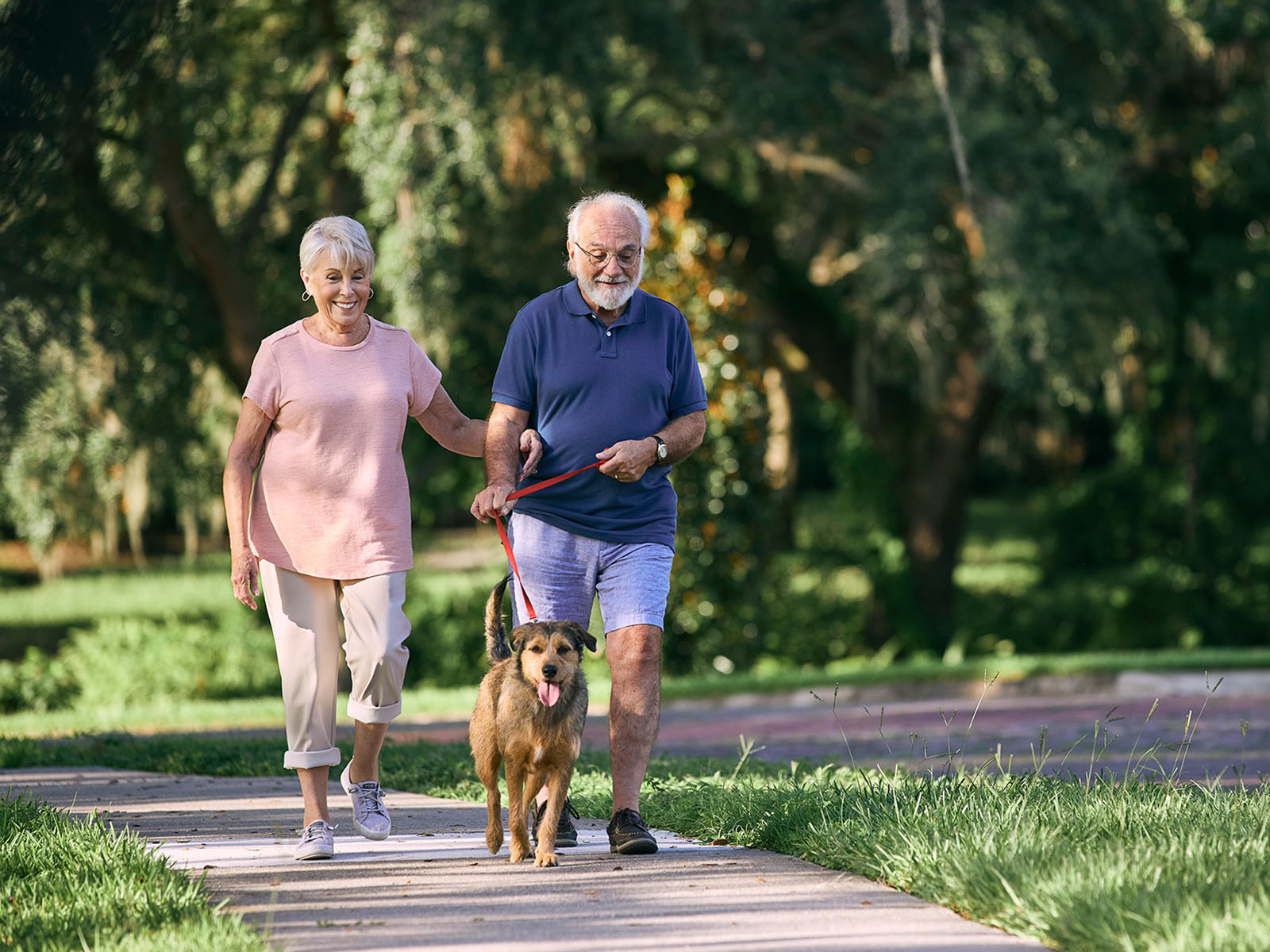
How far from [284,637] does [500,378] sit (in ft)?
3.83

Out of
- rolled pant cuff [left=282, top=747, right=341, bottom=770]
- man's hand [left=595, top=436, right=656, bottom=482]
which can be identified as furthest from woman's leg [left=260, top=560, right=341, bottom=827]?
man's hand [left=595, top=436, right=656, bottom=482]

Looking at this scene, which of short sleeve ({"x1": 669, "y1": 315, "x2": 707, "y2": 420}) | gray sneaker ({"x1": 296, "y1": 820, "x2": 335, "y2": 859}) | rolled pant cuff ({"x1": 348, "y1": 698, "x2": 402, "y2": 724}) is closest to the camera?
gray sneaker ({"x1": 296, "y1": 820, "x2": 335, "y2": 859})

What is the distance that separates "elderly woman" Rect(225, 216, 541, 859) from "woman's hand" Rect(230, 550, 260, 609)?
16 millimetres

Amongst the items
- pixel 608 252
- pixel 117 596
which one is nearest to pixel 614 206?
pixel 608 252

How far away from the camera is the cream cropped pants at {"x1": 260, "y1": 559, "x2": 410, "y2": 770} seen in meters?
5.00

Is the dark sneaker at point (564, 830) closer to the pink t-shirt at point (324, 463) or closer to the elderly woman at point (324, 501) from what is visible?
the elderly woman at point (324, 501)

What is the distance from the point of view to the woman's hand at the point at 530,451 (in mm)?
5090

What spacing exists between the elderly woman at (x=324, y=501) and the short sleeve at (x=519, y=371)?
23cm

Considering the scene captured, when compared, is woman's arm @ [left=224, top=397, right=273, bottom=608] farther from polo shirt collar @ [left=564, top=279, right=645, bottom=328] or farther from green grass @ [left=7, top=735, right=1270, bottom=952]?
green grass @ [left=7, top=735, right=1270, bottom=952]

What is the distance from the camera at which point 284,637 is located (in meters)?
5.01

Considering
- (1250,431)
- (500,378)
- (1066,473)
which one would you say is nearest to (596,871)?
(500,378)

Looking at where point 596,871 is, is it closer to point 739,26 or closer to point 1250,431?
point 739,26

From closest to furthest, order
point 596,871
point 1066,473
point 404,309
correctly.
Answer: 1. point 596,871
2. point 404,309
3. point 1066,473

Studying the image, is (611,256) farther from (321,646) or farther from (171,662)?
(171,662)
